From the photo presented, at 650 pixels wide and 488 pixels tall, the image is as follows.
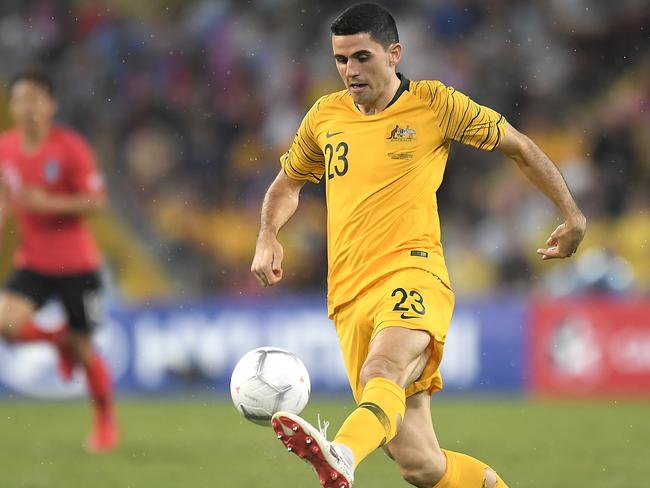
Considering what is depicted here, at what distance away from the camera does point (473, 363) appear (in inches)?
492

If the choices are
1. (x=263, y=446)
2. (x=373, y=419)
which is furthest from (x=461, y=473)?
(x=263, y=446)

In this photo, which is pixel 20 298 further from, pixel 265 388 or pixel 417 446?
pixel 417 446

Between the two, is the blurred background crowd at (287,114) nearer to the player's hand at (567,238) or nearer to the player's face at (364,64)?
the player's hand at (567,238)

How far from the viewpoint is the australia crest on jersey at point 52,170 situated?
30.7 feet

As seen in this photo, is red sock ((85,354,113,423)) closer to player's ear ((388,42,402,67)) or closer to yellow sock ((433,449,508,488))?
yellow sock ((433,449,508,488))

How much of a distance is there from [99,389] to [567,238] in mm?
5020

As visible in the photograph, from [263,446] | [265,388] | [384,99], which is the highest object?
[384,99]

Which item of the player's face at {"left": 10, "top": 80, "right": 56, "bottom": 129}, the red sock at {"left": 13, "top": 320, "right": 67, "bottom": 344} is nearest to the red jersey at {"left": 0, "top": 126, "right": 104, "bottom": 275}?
the player's face at {"left": 10, "top": 80, "right": 56, "bottom": 129}

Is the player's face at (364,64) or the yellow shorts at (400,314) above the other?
the player's face at (364,64)

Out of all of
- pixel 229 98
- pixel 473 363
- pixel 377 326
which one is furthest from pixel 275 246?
pixel 229 98

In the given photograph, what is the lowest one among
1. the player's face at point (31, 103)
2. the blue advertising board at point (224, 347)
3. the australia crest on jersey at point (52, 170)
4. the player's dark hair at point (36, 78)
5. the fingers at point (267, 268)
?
the blue advertising board at point (224, 347)

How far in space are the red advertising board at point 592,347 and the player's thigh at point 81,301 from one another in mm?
4800

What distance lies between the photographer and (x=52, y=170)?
9.36 meters

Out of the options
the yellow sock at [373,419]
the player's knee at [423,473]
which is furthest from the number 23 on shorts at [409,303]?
the player's knee at [423,473]
